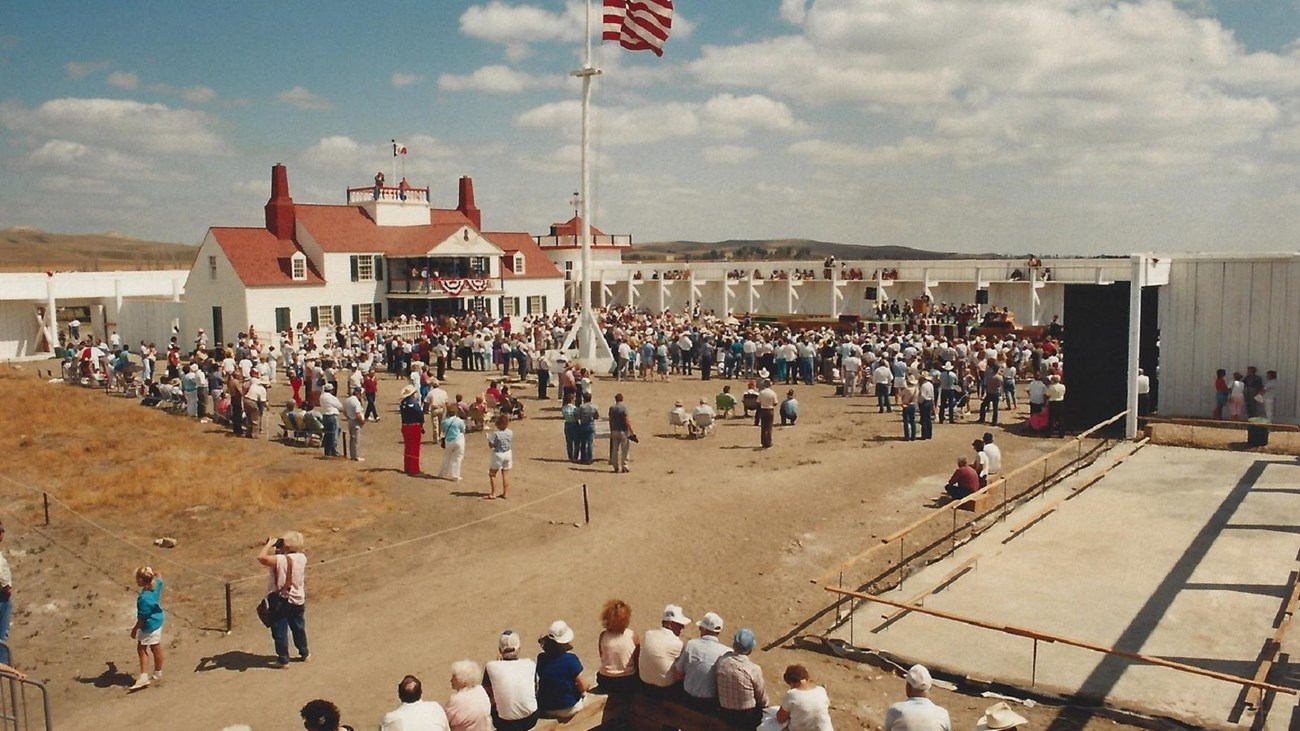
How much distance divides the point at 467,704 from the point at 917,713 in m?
3.31

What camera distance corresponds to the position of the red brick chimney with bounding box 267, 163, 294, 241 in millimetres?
43719

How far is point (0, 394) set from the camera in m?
28.2

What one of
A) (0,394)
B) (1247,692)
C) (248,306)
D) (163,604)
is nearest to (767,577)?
(1247,692)

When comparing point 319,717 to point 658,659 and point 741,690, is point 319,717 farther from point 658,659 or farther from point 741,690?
point 741,690

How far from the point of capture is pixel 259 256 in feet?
136

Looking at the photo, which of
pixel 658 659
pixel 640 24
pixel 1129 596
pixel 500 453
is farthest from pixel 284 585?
pixel 640 24

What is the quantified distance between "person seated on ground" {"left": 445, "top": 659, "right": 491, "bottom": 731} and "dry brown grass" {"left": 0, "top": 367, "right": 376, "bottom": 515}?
10.5 m

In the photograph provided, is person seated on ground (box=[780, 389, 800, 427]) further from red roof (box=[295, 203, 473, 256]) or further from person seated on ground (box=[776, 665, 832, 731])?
red roof (box=[295, 203, 473, 256])

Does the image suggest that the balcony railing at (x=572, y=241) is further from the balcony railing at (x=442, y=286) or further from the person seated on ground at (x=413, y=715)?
the person seated on ground at (x=413, y=715)

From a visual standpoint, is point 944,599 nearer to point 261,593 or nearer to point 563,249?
point 261,593

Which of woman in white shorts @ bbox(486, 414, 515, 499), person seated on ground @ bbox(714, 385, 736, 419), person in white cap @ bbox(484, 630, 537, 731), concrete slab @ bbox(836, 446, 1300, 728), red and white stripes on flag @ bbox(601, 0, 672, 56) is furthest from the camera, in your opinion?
red and white stripes on flag @ bbox(601, 0, 672, 56)

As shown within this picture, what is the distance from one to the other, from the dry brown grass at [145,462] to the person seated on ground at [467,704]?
1050 cm

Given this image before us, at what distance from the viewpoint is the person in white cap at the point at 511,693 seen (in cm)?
767

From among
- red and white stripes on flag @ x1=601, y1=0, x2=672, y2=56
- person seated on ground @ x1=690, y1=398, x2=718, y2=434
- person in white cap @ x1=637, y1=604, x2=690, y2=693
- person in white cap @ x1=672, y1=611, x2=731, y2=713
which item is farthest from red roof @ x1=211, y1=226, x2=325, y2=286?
person in white cap @ x1=672, y1=611, x2=731, y2=713
